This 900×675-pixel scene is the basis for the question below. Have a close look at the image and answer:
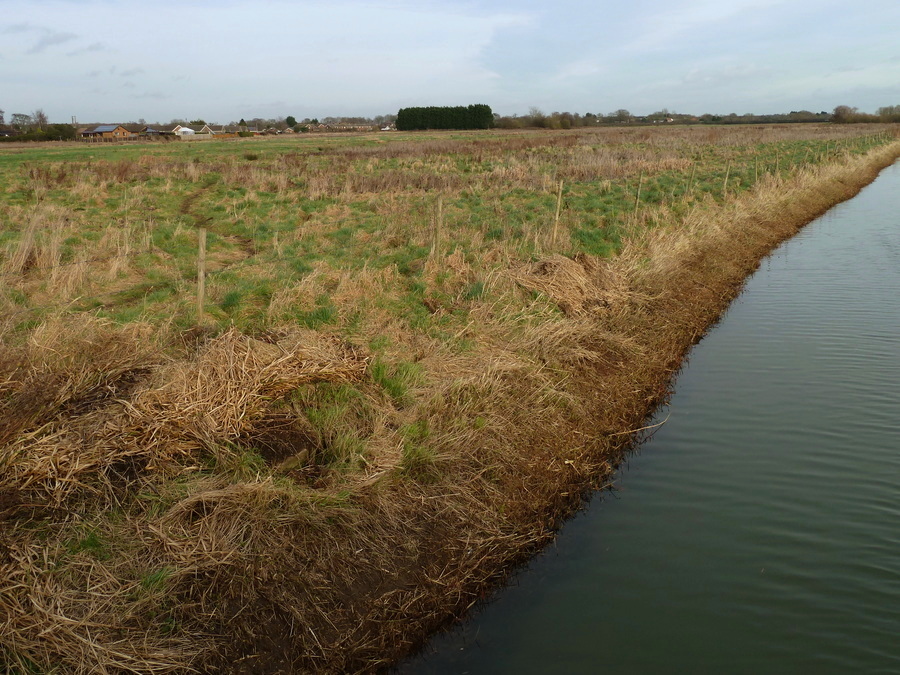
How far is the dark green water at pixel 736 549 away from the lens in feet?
16.0

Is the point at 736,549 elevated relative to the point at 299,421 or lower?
lower

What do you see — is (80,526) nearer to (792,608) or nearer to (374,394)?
(374,394)

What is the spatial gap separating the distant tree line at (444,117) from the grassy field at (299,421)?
83682mm

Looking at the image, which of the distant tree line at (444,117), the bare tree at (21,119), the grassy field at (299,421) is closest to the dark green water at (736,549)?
the grassy field at (299,421)

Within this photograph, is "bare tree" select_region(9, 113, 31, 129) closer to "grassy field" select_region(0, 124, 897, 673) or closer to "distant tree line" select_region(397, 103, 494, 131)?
"distant tree line" select_region(397, 103, 494, 131)

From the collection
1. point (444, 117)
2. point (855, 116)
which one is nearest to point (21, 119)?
point (444, 117)

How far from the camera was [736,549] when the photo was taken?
5969 mm

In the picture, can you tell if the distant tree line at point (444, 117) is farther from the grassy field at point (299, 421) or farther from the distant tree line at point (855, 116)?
the grassy field at point (299, 421)

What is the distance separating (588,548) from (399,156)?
104 feet

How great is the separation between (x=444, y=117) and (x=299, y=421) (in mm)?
92433

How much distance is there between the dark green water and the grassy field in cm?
44

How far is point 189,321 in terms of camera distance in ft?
27.7

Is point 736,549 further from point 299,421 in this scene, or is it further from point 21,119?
point 21,119

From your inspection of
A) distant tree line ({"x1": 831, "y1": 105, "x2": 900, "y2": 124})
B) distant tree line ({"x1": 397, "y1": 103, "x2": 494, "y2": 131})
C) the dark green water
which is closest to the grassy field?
the dark green water
